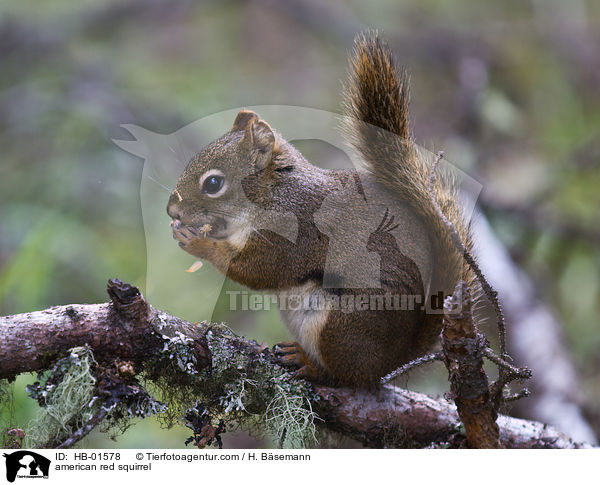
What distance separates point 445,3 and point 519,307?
5.22ft

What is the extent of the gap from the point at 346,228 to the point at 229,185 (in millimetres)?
299

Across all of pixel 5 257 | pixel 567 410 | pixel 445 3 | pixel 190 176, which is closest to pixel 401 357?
pixel 190 176

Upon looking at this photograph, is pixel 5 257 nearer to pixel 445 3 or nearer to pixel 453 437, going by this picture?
pixel 453 437

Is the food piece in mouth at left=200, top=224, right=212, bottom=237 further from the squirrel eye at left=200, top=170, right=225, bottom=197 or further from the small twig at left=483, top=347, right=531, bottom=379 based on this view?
the small twig at left=483, top=347, right=531, bottom=379

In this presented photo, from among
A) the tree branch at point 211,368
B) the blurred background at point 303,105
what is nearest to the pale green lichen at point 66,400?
the tree branch at point 211,368

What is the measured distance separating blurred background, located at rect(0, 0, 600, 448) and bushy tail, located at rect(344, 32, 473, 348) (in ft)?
1.21

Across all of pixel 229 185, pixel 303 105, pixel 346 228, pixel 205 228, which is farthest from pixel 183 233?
pixel 303 105

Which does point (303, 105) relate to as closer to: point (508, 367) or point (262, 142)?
point (262, 142)

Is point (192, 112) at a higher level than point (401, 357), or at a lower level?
higher

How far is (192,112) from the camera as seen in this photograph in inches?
85.4

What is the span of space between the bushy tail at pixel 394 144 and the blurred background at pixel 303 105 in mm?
368

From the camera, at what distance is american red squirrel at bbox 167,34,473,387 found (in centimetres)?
125
